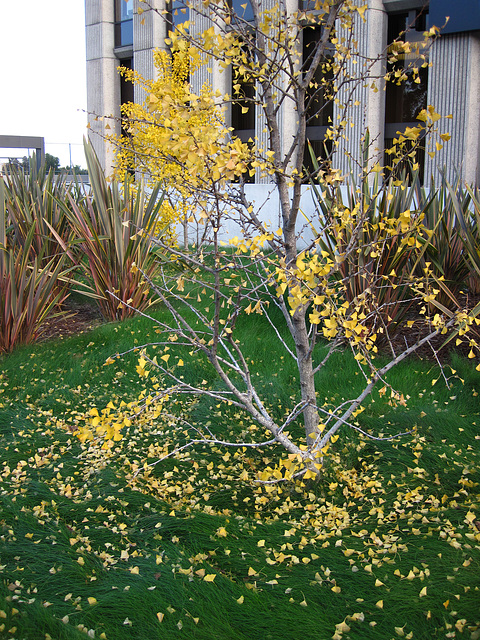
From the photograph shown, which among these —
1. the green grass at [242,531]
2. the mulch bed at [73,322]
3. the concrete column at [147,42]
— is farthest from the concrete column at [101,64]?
the green grass at [242,531]

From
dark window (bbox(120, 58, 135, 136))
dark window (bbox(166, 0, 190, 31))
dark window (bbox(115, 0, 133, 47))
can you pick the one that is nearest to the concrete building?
dark window (bbox(166, 0, 190, 31))

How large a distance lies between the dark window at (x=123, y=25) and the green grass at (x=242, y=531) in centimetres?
1699

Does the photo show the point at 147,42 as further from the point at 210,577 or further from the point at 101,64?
the point at 210,577

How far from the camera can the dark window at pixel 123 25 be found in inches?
715

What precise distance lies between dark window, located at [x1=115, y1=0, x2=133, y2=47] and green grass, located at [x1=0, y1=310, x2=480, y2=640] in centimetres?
1699

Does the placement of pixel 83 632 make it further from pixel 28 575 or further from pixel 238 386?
pixel 238 386

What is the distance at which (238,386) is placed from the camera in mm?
4195

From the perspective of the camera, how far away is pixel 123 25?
60.3 feet

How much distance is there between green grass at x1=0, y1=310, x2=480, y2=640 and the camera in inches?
85.2

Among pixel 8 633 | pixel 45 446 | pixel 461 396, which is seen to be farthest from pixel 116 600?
pixel 461 396

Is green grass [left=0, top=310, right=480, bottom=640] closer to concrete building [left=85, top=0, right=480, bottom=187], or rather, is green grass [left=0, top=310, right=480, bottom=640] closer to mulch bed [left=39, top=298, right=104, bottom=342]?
mulch bed [left=39, top=298, right=104, bottom=342]

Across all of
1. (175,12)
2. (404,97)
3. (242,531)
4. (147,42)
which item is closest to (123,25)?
(147,42)

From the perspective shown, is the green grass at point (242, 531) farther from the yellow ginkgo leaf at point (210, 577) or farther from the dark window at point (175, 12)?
the dark window at point (175, 12)

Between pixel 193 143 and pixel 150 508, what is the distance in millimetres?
1735
